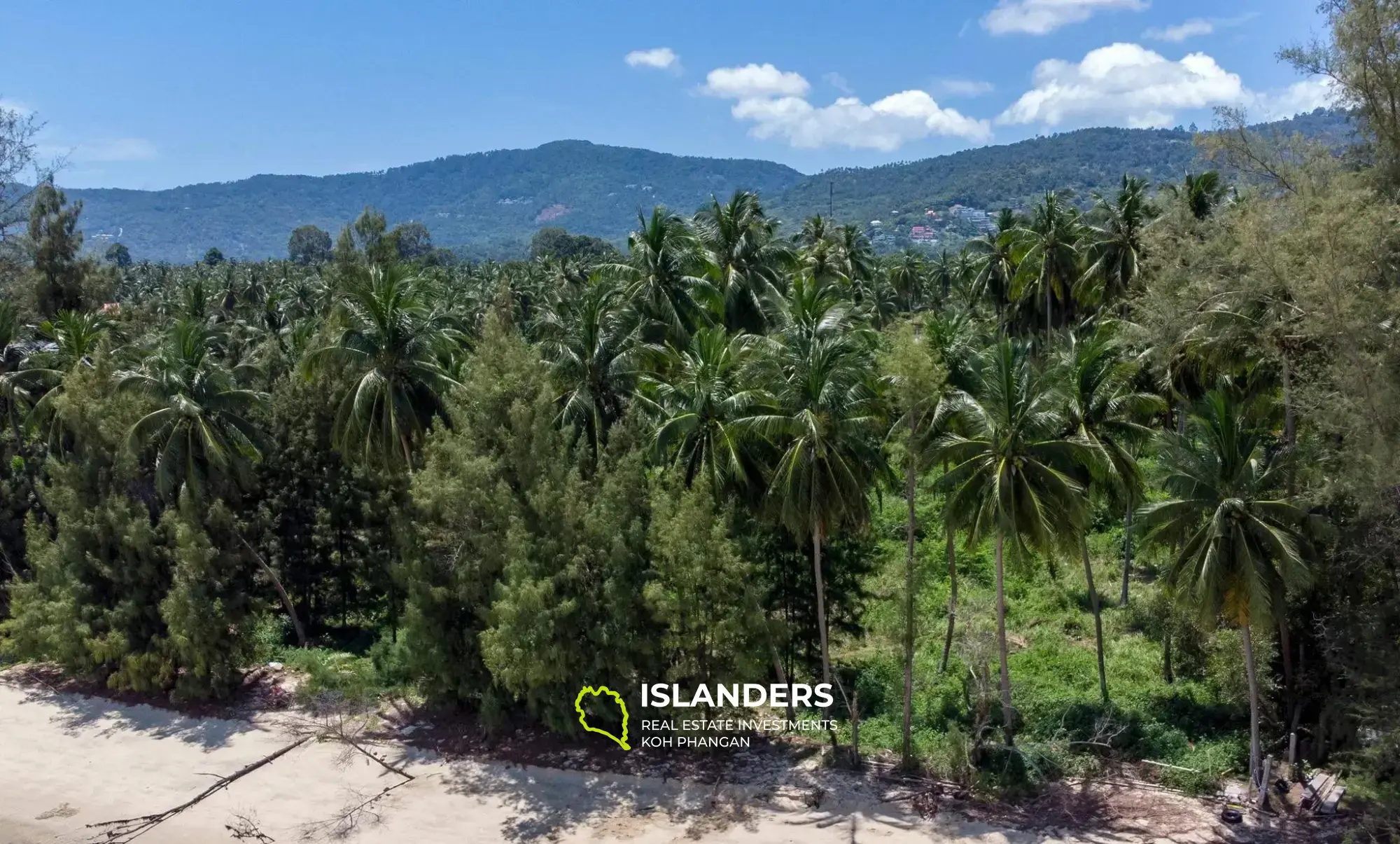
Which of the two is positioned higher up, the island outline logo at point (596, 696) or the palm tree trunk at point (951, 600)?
the palm tree trunk at point (951, 600)

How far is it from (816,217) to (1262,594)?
47.1 m

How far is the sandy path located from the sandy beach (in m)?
0.03

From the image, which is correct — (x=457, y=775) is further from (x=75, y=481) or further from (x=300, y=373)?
(x=75, y=481)

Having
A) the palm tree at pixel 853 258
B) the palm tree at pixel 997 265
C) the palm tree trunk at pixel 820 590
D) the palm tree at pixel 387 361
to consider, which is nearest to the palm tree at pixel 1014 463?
the palm tree trunk at pixel 820 590

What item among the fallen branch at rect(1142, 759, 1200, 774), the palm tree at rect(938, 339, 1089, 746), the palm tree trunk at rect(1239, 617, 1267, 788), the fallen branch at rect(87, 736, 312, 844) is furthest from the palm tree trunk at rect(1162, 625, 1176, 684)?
the fallen branch at rect(87, 736, 312, 844)

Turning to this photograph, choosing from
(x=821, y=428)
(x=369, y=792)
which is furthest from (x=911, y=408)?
(x=369, y=792)

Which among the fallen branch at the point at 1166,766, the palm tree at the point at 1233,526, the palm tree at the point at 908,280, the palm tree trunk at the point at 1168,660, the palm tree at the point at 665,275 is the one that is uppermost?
the palm tree at the point at 908,280

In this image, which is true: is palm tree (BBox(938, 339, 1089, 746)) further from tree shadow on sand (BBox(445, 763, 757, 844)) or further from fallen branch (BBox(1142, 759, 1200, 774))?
tree shadow on sand (BBox(445, 763, 757, 844))

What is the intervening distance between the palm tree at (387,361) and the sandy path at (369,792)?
25.8ft

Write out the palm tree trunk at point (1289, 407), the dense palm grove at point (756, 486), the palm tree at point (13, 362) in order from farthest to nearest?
the palm tree at point (13, 362)
the palm tree trunk at point (1289, 407)
the dense palm grove at point (756, 486)

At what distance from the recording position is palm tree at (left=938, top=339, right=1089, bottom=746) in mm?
19031

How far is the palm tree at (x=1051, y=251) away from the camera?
1615 inches

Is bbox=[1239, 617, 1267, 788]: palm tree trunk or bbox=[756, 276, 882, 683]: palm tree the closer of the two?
bbox=[1239, 617, 1267, 788]: palm tree trunk

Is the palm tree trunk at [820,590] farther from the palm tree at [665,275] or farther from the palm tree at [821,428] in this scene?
the palm tree at [665,275]
